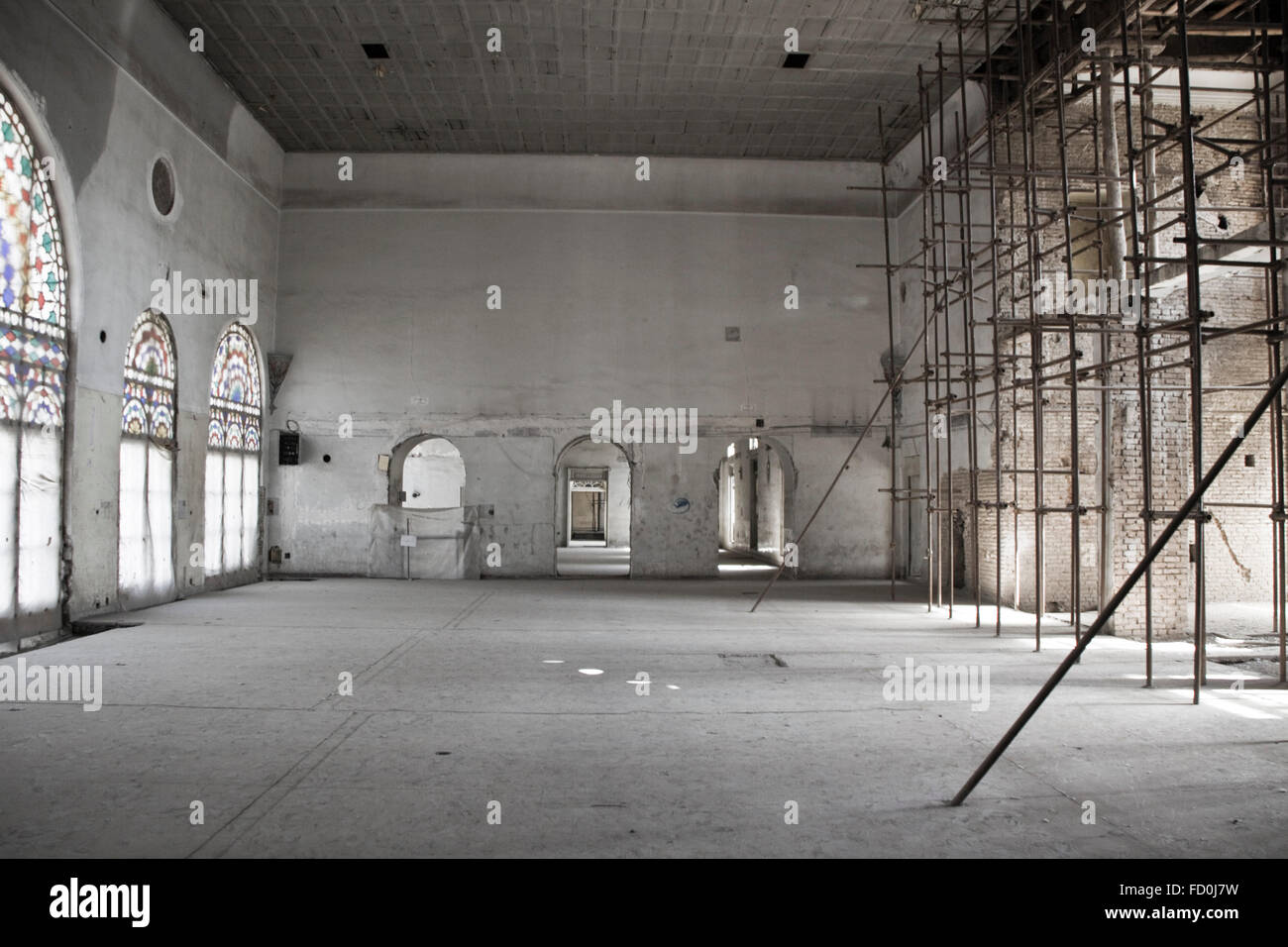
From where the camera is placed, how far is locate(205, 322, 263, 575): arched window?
13562 millimetres

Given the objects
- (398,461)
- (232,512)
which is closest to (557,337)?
(398,461)

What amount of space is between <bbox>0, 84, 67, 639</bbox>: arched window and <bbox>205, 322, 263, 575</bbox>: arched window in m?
3.90

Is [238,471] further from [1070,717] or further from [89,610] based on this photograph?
[1070,717]

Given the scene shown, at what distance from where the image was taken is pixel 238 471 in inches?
571

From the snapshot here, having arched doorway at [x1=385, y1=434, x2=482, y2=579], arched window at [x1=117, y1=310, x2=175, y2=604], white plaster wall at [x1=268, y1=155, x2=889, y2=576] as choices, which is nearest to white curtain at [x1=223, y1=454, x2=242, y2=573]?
white plaster wall at [x1=268, y1=155, x2=889, y2=576]

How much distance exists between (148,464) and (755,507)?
14789 millimetres

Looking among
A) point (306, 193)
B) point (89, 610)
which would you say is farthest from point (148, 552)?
point (306, 193)

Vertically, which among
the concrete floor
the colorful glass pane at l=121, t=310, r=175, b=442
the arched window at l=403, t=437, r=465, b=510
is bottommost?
the concrete floor

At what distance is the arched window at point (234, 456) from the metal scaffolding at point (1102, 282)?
34.7ft

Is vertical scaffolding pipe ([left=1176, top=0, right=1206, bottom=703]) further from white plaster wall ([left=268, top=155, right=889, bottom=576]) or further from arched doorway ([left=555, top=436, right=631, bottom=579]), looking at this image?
arched doorway ([left=555, top=436, right=631, bottom=579])

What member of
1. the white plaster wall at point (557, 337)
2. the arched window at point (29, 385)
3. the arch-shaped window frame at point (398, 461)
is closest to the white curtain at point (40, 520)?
the arched window at point (29, 385)

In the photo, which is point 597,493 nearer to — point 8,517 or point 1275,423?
point 8,517

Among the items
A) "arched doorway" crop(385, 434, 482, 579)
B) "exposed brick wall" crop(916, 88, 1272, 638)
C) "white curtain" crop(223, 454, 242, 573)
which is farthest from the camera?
"arched doorway" crop(385, 434, 482, 579)
